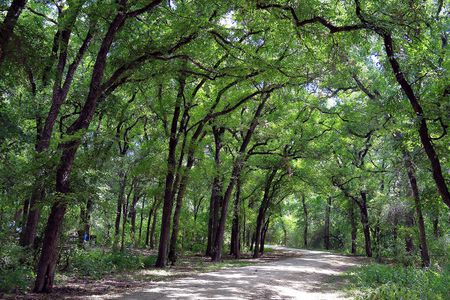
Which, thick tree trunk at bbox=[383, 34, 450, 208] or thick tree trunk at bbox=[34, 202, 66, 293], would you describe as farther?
thick tree trunk at bbox=[383, 34, 450, 208]

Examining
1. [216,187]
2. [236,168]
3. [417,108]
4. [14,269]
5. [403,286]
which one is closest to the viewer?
[403,286]

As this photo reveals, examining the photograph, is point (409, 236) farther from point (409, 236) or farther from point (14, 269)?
point (14, 269)

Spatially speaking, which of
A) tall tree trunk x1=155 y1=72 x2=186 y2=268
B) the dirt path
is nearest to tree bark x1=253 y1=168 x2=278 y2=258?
tall tree trunk x1=155 y1=72 x2=186 y2=268

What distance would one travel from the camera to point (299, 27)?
8.93 metres

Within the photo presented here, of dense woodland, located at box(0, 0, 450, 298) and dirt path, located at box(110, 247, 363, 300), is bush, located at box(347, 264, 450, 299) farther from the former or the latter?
dense woodland, located at box(0, 0, 450, 298)

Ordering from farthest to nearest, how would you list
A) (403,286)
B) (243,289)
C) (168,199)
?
(168,199) → (243,289) → (403,286)

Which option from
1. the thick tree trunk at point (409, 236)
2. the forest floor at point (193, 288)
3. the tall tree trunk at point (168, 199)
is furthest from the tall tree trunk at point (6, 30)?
the thick tree trunk at point (409, 236)

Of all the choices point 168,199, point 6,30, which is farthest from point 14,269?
point 168,199

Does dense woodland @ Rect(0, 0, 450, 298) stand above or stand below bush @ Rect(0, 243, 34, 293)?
above

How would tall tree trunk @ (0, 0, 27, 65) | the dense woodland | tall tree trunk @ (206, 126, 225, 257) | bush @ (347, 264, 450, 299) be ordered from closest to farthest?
tall tree trunk @ (0, 0, 27, 65) → bush @ (347, 264, 450, 299) → the dense woodland → tall tree trunk @ (206, 126, 225, 257)

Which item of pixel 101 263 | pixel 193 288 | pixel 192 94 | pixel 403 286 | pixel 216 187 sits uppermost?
pixel 192 94

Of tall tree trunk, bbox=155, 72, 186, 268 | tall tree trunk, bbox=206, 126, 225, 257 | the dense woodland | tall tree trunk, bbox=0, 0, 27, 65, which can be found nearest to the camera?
tall tree trunk, bbox=0, 0, 27, 65

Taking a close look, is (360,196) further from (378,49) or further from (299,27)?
(299,27)

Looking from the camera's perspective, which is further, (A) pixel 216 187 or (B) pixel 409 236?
(A) pixel 216 187
